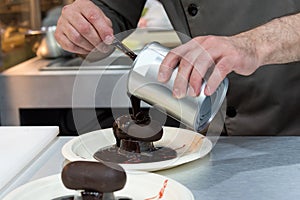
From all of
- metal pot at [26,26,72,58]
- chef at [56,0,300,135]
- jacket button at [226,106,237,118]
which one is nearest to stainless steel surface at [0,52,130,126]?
metal pot at [26,26,72,58]

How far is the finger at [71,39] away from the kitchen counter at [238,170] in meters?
0.21

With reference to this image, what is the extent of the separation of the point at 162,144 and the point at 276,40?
0.99 ft

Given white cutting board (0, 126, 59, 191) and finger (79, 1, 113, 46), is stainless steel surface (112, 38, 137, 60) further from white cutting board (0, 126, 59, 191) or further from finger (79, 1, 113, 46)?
white cutting board (0, 126, 59, 191)

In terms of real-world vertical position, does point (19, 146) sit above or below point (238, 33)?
below

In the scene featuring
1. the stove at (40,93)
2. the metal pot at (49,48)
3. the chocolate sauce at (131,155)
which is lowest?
Answer: the stove at (40,93)

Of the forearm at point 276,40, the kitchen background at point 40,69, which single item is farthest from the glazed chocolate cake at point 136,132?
the kitchen background at point 40,69

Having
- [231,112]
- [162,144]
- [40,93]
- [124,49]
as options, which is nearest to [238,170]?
[162,144]

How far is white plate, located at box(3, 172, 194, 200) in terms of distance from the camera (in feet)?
2.89

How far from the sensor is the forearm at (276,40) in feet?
3.32

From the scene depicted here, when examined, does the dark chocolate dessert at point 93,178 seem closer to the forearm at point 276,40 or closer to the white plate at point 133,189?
the white plate at point 133,189

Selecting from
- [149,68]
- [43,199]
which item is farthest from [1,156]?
[149,68]

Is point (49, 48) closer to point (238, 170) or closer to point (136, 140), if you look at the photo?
point (136, 140)

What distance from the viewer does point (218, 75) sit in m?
0.90

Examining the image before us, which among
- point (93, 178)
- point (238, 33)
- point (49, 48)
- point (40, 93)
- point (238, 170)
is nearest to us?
point (93, 178)
